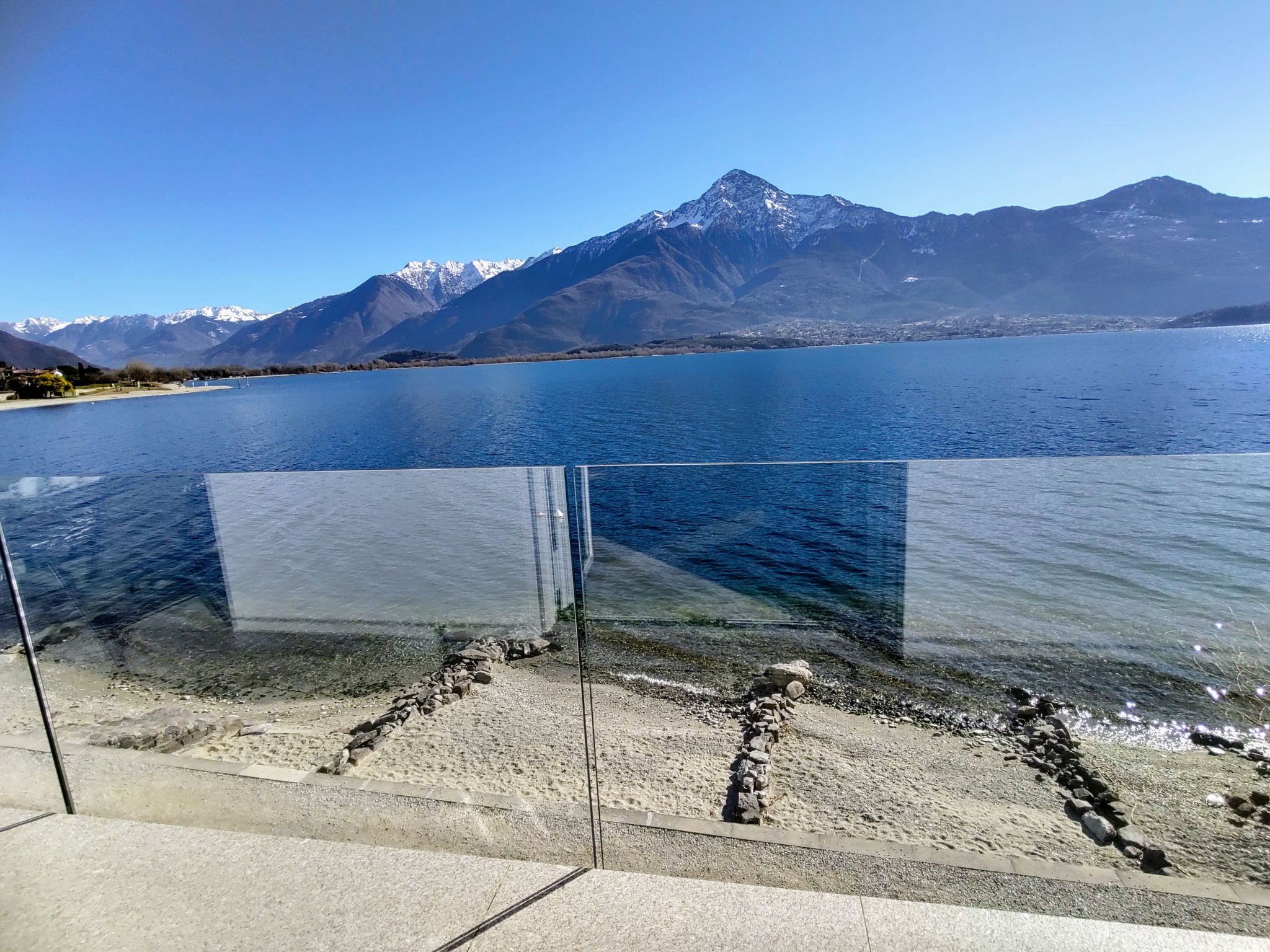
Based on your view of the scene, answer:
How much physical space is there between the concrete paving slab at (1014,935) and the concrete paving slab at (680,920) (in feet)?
0.25

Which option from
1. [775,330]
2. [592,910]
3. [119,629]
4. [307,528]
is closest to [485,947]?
[592,910]

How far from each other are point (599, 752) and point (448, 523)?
1.50 meters

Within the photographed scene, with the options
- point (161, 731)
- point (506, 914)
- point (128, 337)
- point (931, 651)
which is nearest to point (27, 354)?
point (161, 731)

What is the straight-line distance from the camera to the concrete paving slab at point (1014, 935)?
1483mm

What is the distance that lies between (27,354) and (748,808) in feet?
25.7

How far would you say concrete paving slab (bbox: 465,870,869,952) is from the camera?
1499mm

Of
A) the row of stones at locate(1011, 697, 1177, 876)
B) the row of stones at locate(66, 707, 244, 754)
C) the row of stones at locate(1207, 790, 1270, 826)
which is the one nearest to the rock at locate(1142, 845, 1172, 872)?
the row of stones at locate(1011, 697, 1177, 876)

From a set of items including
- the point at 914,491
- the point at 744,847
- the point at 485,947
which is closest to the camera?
the point at 485,947

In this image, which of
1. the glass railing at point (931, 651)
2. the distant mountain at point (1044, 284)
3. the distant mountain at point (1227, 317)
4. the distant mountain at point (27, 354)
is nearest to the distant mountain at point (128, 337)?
the distant mountain at point (27, 354)

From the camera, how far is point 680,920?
156 cm

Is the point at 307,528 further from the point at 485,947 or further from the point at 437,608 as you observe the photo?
the point at 485,947

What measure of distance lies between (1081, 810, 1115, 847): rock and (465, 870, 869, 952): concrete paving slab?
80cm

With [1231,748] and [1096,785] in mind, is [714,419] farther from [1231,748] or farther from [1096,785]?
[1096,785]

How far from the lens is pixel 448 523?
3.34 metres
